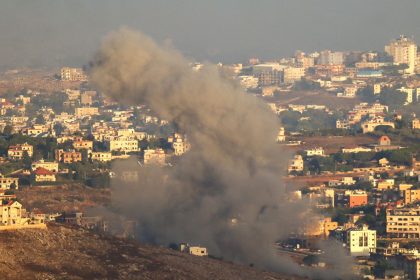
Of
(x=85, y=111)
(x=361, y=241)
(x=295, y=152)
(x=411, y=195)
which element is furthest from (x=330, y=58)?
(x=361, y=241)

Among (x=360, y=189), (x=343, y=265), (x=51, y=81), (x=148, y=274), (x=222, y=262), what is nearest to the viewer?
(x=148, y=274)

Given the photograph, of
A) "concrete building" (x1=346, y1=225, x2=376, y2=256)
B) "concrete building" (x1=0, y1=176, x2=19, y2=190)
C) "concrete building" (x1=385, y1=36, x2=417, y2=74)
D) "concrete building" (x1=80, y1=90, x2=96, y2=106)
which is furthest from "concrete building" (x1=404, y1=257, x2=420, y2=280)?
"concrete building" (x1=385, y1=36, x2=417, y2=74)

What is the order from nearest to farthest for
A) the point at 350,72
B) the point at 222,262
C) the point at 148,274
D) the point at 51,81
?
the point at 148,274 < the point at 222,262 < the point at 51,81 < the point at 350,72

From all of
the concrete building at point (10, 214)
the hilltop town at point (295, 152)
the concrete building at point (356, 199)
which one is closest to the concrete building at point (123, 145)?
the hilltop town at point (295, 152)

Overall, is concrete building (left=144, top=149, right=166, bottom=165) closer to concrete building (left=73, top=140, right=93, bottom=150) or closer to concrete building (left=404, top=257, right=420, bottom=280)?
concrete building (left=73, top=140, right=93, bottom=150)

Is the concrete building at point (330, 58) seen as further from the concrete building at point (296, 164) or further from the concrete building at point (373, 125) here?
the concrete building at point (296, 164)

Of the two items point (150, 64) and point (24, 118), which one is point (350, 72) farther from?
point (150, 64)

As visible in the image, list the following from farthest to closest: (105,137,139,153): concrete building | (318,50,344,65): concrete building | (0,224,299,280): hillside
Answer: (318,50,344,65): concrete building
(105,137,139,153): concrete building
(0,224,299,280): hillside

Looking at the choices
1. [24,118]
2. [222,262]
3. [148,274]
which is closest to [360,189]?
[222,262]
